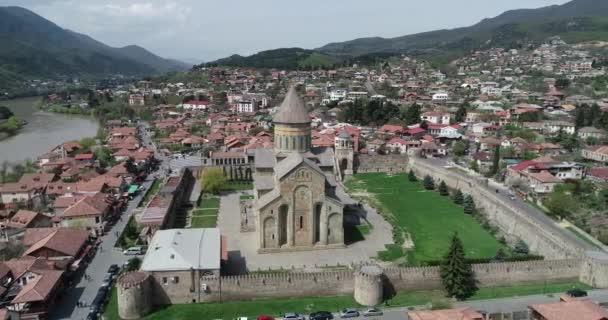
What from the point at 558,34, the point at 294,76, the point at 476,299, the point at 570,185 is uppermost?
the point at 558,34

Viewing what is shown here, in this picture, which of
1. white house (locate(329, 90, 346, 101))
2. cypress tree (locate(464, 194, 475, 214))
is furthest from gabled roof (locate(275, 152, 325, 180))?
Result: white house (locate(329, 90, 346, 101))

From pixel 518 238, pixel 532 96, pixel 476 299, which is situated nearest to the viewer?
pixel 476 299

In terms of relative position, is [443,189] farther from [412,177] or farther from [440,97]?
[440,97]

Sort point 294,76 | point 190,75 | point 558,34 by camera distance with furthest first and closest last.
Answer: point 558,34, point 190,75, point 294,76

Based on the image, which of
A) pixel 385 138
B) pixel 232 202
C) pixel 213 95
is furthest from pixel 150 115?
pixel 232 202

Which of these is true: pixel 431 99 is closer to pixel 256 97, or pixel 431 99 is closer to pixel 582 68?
pixel 256 97

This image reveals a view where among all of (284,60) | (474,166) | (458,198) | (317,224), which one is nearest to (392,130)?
(474,166)

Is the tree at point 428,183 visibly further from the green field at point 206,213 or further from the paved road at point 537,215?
the green field at point 206,213
